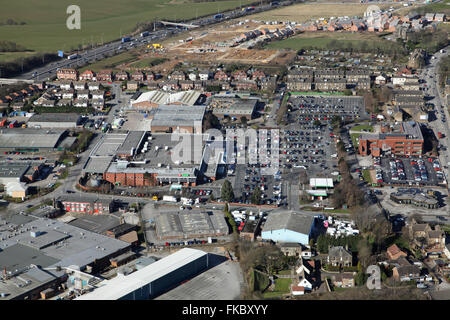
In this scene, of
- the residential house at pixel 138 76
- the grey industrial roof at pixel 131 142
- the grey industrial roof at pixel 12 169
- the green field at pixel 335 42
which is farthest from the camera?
the green field at pixel 335 42

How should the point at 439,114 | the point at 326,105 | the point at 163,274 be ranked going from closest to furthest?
the point at 163,274
the point at 439,114
the point at 326,105

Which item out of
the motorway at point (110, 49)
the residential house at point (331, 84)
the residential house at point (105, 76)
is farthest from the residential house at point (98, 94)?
the residential house at point (331, 84)

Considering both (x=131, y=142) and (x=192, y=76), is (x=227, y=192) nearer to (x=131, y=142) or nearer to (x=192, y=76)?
(x=131, y=142)

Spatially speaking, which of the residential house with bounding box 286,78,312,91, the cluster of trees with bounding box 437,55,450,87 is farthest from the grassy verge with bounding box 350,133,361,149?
the cluster of trees with bounding box 437,55,450,87

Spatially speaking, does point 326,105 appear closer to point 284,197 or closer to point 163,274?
point 284,197

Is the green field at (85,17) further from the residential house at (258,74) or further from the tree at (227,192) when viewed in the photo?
the tree at (227,192)

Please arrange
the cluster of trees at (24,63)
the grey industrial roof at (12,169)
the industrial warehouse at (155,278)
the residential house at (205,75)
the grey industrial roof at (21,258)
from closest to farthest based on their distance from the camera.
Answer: the industrial warehouse at (155,278), the grey industrial roof at (21,258), the grey industrial roof at (12,169), the residential house at (205,75), the cluster of trees at (24,63)

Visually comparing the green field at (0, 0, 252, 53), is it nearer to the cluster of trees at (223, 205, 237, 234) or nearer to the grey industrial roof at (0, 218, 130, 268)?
the grey industrial roof at (0, 218, 130, 268)
